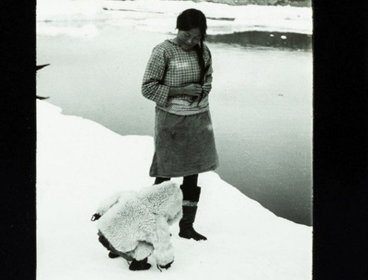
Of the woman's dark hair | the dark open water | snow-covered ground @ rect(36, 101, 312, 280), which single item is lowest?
snow-covered ground @ rect(36, 101, 312, 280)

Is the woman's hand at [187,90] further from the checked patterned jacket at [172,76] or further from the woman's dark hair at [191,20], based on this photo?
the woman's dark hair at [191,20]

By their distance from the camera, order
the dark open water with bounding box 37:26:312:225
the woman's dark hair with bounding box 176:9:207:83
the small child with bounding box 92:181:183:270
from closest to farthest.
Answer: the small child with bounding box 92:181:183:270, the woman's dark hair with bounding box 176:9:207:83, the dark open water with bounding box 37:26:312:225

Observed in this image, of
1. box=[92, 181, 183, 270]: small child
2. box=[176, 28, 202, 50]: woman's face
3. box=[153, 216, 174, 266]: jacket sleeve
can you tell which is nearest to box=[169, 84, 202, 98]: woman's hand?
box=[176, 28, 202, 50]: woman's face

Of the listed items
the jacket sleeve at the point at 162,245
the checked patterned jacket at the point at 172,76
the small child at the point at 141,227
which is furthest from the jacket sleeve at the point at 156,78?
the jacket sleeve at the point at 162,245

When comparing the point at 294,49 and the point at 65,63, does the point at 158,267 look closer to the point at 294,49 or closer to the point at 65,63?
the point at 65,63

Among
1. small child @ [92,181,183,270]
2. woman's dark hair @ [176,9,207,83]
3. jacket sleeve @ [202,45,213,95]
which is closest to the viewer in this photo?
small child @ [92,181,183,270]

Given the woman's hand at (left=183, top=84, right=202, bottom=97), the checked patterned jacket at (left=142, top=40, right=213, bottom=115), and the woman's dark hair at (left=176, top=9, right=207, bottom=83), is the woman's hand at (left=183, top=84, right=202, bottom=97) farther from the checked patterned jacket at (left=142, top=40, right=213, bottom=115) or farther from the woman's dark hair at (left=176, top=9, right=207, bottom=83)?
the woman's dark hair at (left=176, top=9, right=207, bottom=83)

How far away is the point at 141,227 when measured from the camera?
2348mm

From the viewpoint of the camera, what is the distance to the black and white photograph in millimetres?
2389

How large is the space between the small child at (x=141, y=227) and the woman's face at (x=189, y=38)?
65 cm

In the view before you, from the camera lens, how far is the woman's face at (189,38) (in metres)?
2.57

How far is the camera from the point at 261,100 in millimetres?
5801

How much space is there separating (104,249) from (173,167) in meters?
0.48
